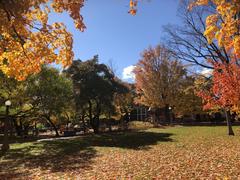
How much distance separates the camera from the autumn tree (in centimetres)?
4397

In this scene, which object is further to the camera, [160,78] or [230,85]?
[160,78]

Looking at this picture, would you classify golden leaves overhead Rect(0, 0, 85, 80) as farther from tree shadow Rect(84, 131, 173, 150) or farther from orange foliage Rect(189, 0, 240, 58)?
tree shadow Rect(84, 131, 173, 150)

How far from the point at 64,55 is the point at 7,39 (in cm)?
133

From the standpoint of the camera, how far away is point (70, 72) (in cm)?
2944

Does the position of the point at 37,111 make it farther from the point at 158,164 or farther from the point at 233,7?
the point at 233,7

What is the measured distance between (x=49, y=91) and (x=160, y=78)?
22604 mm

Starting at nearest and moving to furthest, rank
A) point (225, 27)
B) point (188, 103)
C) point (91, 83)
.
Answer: point (225, 27) → point (91, 83) → point (188, 103)

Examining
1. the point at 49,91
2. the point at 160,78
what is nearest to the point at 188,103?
the point at 160,78

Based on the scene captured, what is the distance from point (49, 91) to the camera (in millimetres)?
25469

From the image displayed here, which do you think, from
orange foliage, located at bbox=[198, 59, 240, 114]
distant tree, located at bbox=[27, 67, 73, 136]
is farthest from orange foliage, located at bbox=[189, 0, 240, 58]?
distant tree, located at bbox=[27, 67, 73, 136]

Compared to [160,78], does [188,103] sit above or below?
below

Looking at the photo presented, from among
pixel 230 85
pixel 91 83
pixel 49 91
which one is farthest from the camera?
pixel 91 83

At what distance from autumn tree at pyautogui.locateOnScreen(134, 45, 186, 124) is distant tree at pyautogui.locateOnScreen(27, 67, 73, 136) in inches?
763

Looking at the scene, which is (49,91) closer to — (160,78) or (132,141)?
(132,141)
